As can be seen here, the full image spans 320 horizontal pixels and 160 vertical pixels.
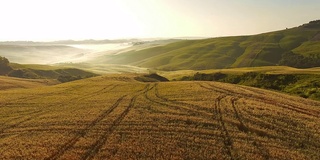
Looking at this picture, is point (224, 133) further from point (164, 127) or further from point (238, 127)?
point (164, 127)

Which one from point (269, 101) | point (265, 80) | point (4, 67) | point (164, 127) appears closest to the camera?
point (164, 127)

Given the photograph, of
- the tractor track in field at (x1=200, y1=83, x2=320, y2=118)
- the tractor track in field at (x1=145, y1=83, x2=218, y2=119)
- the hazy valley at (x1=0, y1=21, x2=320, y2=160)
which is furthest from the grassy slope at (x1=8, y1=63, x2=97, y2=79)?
the tractor track in field at (x1=200, y1=83, x2=320, y2=118)

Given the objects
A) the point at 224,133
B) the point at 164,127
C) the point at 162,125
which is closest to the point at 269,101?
the point at 224,133

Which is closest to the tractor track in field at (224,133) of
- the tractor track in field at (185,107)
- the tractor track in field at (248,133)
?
the tractor track in field at (185,107)

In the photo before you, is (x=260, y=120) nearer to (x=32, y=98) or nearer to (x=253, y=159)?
(x=253, y=159)

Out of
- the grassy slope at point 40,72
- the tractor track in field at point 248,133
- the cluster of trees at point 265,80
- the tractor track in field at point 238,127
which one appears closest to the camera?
the tractor track in field at point 248,133

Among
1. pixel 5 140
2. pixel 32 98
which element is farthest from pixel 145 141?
pixel 32 98

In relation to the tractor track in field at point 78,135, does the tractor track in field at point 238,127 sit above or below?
above

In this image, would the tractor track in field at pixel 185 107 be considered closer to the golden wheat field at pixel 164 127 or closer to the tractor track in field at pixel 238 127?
the golden wheat field at pixel 164 127
